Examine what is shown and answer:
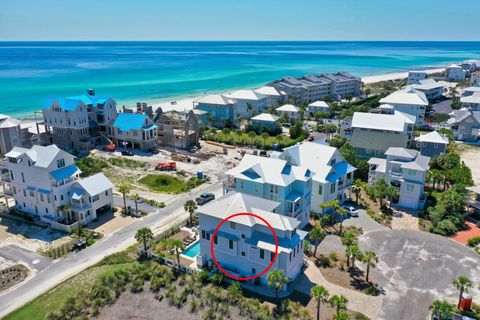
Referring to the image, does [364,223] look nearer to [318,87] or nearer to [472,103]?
[472,103]

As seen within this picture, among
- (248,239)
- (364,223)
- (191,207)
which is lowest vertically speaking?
(364,223)

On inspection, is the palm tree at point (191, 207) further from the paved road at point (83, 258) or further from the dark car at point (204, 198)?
the dark car at point (204, 198)

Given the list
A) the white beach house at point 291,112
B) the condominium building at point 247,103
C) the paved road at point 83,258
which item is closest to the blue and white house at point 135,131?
the paved road at point 83,258

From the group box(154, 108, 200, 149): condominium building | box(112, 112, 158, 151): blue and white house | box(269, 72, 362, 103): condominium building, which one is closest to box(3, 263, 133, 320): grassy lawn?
box(112, 112, 158, 151): blue and white house

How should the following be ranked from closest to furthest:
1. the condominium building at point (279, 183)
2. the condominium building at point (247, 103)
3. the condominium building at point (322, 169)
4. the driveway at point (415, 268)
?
1. the driveway at point (415, 268)
2. the condominium building at point (279, 183)
3. the condominium building at point (322, 169)
4. the condominium building at point (247, 103)

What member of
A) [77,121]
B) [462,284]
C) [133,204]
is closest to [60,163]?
[133,204]

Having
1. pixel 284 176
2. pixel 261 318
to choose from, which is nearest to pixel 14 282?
pixel 261 318
